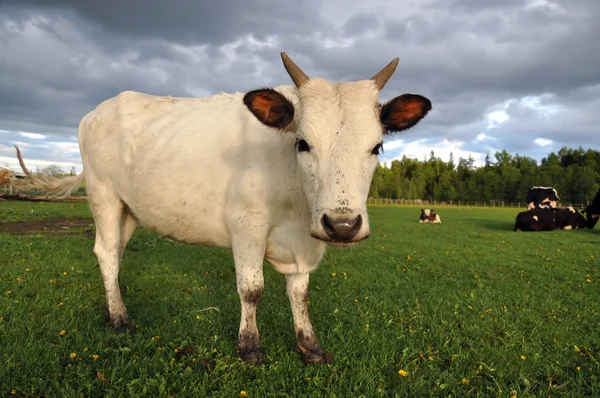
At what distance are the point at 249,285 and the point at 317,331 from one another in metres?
1.26

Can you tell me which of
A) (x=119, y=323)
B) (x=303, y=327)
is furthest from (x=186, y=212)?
(x=303, y=327)

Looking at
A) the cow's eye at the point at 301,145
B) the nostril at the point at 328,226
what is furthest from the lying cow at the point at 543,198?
the nostril at the point at 328,226

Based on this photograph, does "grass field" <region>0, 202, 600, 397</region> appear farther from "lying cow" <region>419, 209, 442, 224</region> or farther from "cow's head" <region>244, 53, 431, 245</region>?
"lying cow" <region>419, 209, 442, 224</region>

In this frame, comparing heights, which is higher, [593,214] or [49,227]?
[593,214]

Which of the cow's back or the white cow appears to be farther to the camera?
the cow's back

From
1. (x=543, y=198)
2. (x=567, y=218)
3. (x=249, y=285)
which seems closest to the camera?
(x=249, y=285)

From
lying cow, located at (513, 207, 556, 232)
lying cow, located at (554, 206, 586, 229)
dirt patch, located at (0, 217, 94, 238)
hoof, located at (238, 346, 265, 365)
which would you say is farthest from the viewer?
lying cow, located at (554, 206, 586, 229)

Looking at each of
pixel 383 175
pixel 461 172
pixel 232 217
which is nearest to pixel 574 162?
pixel 461 172

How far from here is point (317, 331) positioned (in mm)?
5027

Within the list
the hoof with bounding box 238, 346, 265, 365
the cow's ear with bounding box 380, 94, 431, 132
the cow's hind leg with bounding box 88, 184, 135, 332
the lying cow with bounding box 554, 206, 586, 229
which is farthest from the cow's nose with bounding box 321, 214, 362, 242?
the lying cow with bounding box 554, 206, 586, 229

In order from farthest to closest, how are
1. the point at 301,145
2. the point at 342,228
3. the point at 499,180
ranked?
the point at 499,180 < the point at 301,145 < the point at 342,228

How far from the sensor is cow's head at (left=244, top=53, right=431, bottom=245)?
310 centimetres

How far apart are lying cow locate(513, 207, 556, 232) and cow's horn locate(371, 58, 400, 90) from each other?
67.8 feet

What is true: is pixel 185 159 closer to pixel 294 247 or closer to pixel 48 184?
pixel 294 247
